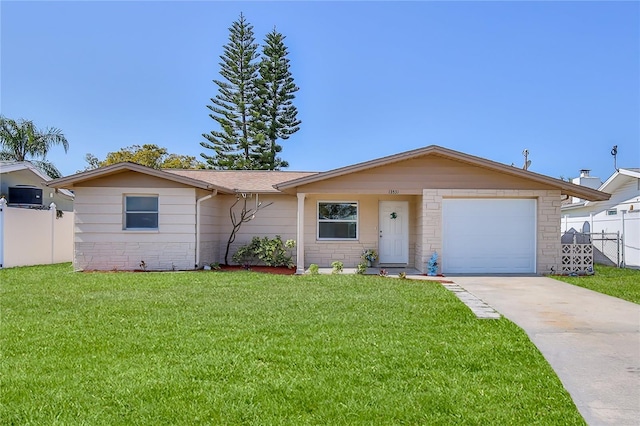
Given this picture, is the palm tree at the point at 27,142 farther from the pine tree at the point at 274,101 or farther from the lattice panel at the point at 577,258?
the lattice panel at the point at 577,258

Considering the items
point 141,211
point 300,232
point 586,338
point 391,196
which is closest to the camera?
point 586,338

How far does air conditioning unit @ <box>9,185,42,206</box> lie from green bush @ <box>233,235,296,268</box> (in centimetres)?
765

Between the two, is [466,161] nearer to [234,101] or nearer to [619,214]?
[619,214]

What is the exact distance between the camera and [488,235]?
40.2 ft

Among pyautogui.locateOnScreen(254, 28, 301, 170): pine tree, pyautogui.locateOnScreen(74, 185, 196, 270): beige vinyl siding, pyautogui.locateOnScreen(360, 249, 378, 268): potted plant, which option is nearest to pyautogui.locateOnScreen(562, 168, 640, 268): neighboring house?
pyautogui.locateOnScreen(360, 249, 378, 268): potted plant

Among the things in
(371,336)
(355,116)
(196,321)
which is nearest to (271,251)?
(196,321)

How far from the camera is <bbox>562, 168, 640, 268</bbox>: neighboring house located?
13.7 metres

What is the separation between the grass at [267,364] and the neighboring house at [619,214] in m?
9.87

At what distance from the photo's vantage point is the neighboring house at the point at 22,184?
47.9 feet

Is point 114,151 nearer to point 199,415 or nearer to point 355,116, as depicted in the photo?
point 355,116

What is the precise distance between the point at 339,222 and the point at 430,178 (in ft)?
11.3

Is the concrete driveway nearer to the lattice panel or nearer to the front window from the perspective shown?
the lattice panel

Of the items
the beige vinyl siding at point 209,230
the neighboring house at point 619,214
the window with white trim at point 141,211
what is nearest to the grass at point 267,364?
the window with white trim at point 141,211

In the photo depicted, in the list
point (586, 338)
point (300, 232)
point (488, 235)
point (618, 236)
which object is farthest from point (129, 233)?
point (618, 236)
